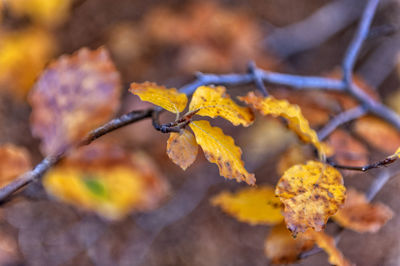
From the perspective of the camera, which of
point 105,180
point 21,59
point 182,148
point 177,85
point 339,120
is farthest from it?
point 177,85

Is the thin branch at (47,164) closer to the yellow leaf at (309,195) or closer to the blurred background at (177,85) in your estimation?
the yellow leaf at (309,195)

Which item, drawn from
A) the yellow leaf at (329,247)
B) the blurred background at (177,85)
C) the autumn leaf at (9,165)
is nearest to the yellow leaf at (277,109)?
the yellow leaf at (329,247)

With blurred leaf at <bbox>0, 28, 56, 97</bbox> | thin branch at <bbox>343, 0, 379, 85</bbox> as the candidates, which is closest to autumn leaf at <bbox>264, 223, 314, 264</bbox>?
thin branch at <bbox>343, 0, 379, 85</bbox>

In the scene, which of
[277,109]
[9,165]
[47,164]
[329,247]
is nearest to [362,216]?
[329,247]

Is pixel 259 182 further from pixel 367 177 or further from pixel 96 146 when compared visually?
pixel 96 146

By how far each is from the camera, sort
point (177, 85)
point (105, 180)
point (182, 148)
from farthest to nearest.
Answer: point (177, 85)
point (105, 180)
point (182, 148)

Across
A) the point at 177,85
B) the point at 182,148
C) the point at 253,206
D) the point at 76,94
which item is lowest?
the point at 253,206

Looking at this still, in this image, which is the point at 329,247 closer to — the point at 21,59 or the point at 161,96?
the point at 161,96
